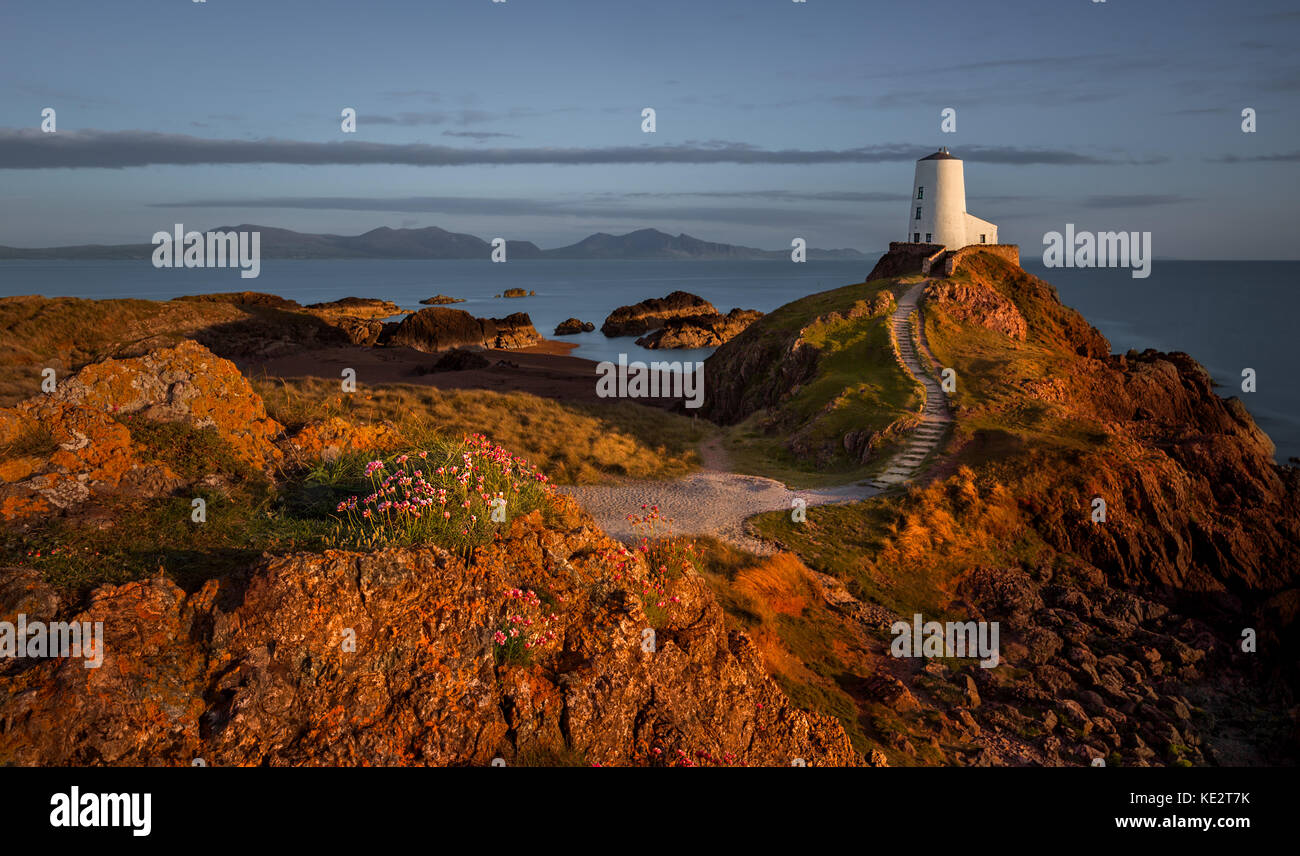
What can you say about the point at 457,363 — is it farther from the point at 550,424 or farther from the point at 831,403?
the point at 831,403

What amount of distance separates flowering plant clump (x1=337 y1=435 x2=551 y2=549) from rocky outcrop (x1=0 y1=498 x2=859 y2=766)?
359 millimetres

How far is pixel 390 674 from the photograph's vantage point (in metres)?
6.95

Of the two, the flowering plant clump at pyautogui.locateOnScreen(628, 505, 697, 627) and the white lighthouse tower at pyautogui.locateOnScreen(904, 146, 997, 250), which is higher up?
the white lighthouse tower at pyautogui.locateOnScreen(904, 146, 997, 250)

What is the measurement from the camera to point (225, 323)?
168ft

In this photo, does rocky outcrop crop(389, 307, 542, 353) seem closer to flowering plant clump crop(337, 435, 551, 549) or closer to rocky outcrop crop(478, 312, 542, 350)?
rocky outcrop crop(478, 312, 542, 350)

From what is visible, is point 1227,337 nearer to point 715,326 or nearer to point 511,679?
point 715,326

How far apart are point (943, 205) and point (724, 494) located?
37.3 metres

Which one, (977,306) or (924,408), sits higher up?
(977,306)

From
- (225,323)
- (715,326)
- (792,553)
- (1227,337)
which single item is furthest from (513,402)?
(1227,337)

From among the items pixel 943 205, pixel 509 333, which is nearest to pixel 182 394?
pixel 943 205

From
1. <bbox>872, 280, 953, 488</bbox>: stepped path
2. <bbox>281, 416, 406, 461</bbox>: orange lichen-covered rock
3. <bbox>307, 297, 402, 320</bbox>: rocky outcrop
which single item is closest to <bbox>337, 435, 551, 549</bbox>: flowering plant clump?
<bbox>281, 416, 406, 461</bbox>: orange lichen-covered rock

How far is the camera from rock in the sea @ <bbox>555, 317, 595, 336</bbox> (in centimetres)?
8947
